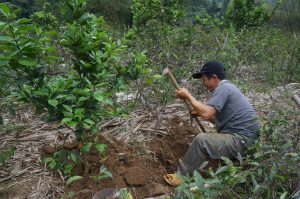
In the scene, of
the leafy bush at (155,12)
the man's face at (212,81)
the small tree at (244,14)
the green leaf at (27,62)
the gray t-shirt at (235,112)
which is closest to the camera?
the green leaf at (27,62)

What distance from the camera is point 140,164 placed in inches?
166

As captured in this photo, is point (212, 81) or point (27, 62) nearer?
point (27, 62)

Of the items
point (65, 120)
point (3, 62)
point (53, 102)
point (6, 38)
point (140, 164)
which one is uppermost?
point (6, 38)

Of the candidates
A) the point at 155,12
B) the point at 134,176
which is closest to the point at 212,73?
the point at 134,176

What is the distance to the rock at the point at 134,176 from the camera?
153 inches

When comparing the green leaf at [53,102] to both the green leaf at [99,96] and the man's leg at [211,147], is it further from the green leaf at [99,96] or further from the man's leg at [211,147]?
the man's leg at [211,147]

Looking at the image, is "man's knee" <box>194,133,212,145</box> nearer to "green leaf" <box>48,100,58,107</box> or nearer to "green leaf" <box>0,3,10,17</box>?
"green leaf" <box>48,100,58,107</box>

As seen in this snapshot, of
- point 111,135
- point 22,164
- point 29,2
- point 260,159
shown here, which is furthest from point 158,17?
point 29,2

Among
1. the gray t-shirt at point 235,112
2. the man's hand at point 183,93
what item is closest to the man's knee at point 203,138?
the gray t-shirt at point 235,112

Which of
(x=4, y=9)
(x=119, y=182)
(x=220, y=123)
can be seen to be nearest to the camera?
(x=4, y=9)

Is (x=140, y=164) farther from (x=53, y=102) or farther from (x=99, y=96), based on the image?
(x=53, y=102)

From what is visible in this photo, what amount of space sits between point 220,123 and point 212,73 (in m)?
0.52

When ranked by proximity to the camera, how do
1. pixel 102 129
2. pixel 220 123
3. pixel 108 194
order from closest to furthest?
pixel 108 194 → pixel 220 123 → pixel 102 129

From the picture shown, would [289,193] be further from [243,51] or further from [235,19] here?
[235,19]
